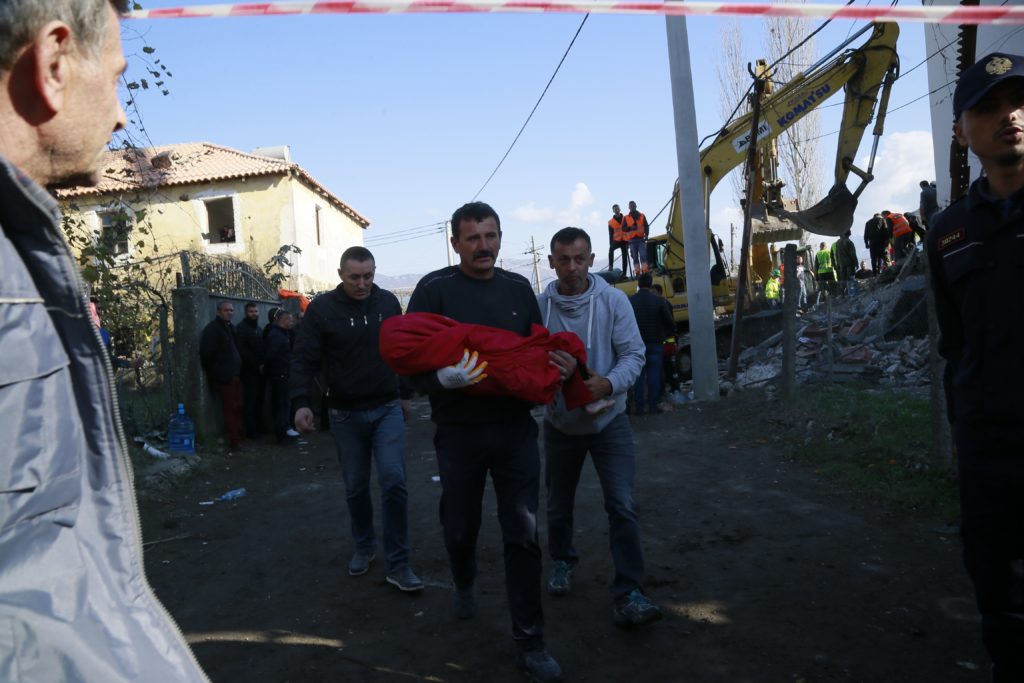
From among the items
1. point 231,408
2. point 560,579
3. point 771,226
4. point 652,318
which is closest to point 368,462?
point 560,579

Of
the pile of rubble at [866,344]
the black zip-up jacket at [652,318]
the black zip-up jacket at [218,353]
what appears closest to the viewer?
the black zip-up jacket at [218,353]

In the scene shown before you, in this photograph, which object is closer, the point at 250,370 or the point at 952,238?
the point at 952,238

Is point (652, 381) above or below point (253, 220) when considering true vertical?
below

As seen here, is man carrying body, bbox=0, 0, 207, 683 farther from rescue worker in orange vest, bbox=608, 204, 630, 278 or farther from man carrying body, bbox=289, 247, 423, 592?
rescue worker in orange vest, bbox=608, 204, 630, 278

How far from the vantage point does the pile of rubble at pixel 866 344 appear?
36.6ft

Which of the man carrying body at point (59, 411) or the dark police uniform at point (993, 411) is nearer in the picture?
the man carrying body at point (59, 411)

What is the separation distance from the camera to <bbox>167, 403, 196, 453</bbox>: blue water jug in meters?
9.85

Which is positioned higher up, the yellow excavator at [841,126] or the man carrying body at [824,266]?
the yellow excavator at [841,126]

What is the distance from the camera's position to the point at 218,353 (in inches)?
417

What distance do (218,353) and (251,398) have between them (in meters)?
1.25

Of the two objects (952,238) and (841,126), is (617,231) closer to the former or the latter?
(841,126)

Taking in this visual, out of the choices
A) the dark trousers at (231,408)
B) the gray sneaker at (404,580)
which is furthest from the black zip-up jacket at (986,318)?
the dark trousers at (231,408)

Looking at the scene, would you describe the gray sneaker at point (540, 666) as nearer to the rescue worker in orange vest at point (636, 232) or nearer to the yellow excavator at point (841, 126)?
the yellow excavator at point (841, 126)

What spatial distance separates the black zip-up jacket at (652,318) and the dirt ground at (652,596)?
4.34 meters
